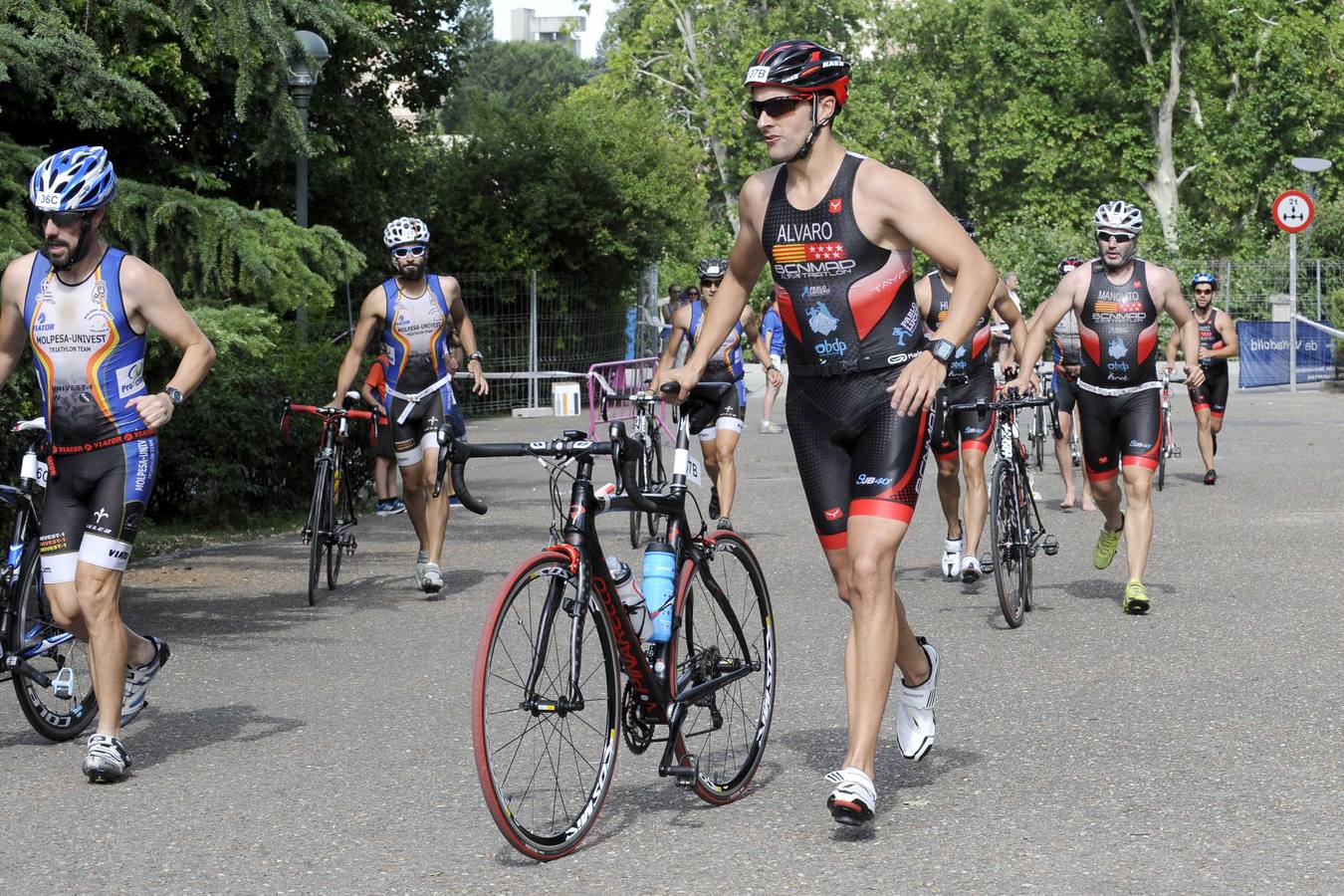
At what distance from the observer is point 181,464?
13930 mm

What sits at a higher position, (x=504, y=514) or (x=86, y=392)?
(x=86, y=392)

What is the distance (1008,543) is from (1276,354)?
2686 cm

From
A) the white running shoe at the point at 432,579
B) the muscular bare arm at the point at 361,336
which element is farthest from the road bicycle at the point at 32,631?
the muscular bare arm at the point at 361,336

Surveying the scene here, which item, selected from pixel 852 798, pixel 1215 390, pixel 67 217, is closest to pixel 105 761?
pixel 67 217

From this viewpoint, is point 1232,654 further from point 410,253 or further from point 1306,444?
point 1306,444

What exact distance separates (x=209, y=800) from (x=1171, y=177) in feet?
181

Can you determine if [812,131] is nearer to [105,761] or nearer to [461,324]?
[105,761]

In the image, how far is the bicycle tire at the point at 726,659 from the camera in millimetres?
5699

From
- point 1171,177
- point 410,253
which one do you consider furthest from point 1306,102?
point 410,253

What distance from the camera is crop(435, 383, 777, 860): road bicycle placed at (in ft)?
16.4

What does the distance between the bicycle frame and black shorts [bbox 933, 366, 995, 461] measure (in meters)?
Answer: 5.28

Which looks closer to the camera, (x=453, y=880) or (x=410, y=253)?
(x=453, y=880)

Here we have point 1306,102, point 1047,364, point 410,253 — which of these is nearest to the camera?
point 410,253

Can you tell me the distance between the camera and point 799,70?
551 centimetres
